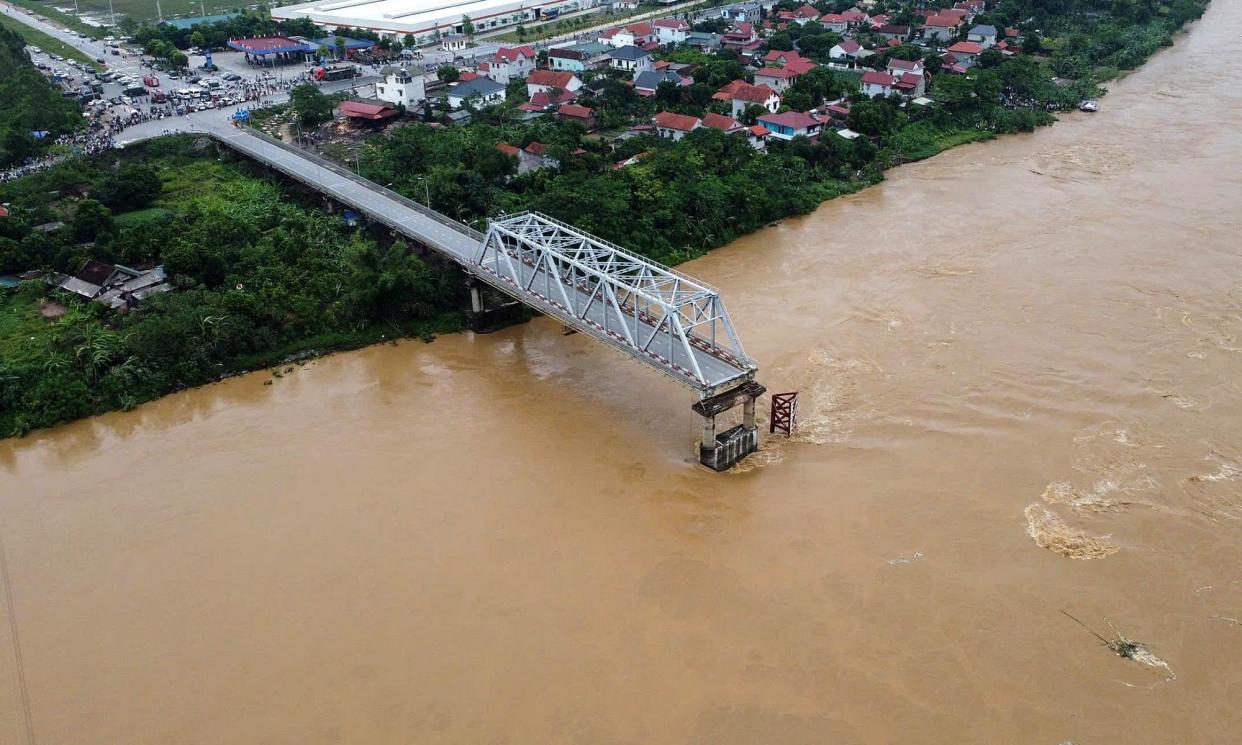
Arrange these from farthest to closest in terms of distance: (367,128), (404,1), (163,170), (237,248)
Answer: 1. (404,1)
2. (367,128)
3. (163,170)
4. (237,248)

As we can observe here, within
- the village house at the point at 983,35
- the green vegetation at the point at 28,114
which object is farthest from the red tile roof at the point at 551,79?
the village house at the point at 983,35

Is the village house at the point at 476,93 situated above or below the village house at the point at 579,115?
above

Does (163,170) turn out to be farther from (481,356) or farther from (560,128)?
(481,356)

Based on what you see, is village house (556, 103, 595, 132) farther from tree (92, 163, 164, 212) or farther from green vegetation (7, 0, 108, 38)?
green vegetation (7, 0, 108, 38)

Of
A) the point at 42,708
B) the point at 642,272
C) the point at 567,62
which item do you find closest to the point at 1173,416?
the point at 642,272

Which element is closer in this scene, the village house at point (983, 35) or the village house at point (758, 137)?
the village house at point (758, 137)

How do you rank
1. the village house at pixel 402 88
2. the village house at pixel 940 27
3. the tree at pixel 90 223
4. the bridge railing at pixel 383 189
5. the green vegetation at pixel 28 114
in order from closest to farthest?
the bridge railing at pixel 383 189 < the tree at pixel 90 223 < the green vegetation at pixel 28 114 < the village house at pixel 402 88 < the village house at pixel 940 27

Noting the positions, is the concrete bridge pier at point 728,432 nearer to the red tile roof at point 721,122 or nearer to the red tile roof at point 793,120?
the red tile roof at point 721,122
